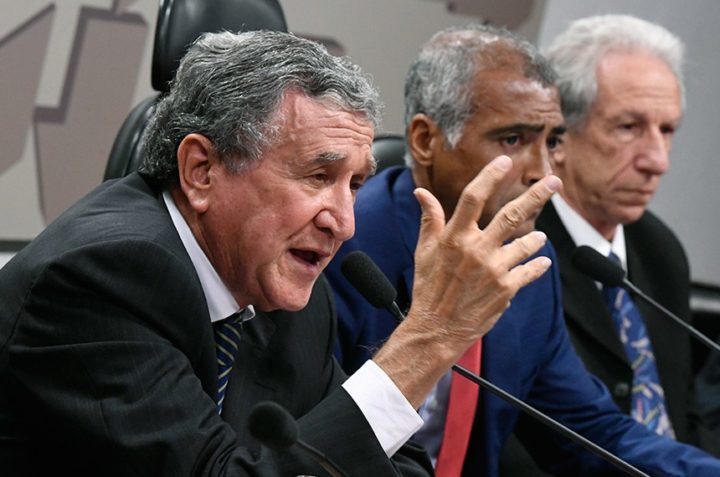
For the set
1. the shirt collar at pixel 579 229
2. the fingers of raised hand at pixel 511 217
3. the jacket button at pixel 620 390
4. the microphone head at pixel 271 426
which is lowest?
the jacket button at pixel 620 390

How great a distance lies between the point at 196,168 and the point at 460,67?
2.62 feet

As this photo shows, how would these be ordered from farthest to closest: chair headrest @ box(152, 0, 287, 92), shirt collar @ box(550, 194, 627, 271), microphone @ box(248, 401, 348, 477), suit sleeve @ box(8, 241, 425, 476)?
shirt collar @ box(550, 194, 627, 271), chair headrest @ box(152, 0, 287, 92), suit sleeve @ box(8, 241, 425, 476), microphone @ box(248, 401, 348, 477)

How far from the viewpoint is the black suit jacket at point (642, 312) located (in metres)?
2.63

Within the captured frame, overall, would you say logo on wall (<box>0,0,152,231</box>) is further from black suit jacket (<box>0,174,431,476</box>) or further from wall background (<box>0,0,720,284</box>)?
black suit jacket (<box>0,174,431,476</box>)

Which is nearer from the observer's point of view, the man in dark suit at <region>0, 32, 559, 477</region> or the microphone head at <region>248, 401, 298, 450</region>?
the microphone head at <region>248, 401, 298, 450</region>

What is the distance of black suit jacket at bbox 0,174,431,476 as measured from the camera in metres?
1.48

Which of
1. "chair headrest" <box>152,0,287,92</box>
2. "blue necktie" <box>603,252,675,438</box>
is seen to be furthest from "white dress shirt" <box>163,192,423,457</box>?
"blue necktie" <box>603,252,675,438</box>

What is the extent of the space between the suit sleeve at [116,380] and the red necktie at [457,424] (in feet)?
2.17

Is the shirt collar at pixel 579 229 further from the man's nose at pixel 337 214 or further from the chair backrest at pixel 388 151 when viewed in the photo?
the man's nose at pixel 337 214

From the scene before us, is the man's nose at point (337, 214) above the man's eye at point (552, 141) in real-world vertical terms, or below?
above

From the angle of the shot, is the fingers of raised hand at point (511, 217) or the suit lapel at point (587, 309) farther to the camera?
the suit lapel at point (587, 309)

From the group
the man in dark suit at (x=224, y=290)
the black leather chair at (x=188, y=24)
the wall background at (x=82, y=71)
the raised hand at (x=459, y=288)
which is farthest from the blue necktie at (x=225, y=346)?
the wall background at (x=82, y=71)

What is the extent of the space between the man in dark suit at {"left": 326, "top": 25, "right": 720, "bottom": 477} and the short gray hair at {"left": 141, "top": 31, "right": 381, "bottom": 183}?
53 centimetres

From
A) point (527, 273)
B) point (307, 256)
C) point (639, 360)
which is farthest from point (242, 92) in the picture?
point (639, 360)
